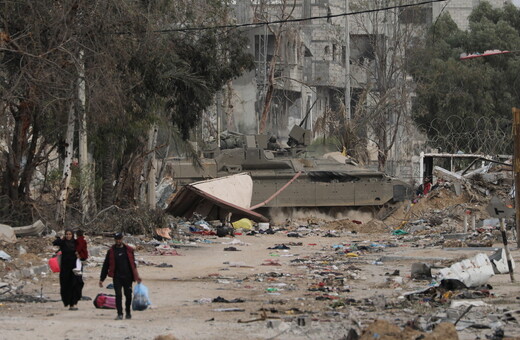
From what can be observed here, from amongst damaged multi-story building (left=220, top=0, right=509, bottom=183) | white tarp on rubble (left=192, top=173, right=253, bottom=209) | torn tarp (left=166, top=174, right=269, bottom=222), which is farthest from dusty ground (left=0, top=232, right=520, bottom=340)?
damaged multi-story building (left=220, top=0, right=509, bottom=183)

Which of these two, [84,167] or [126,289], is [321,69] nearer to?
[84,167]

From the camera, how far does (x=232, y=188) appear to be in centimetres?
3344

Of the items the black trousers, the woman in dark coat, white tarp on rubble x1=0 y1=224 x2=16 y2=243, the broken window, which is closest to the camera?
the black trousers

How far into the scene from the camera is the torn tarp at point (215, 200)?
3253cm

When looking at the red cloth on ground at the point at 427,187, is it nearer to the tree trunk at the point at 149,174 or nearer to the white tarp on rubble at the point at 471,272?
the tree trunk at the point at 149,174

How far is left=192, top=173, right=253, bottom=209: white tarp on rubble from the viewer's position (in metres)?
32.8

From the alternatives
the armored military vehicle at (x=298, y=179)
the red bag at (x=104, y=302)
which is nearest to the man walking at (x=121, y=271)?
the red bag at (x=104, y=302)

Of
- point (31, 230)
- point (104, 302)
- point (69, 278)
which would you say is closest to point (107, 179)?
point (31, 230)

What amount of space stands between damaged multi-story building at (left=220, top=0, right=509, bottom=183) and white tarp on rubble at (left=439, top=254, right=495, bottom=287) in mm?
32260

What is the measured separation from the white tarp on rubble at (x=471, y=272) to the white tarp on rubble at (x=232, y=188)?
56.0ft

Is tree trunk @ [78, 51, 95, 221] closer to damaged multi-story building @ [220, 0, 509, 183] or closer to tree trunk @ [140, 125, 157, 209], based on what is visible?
tree trunk @ [140, 125, 157, 209]

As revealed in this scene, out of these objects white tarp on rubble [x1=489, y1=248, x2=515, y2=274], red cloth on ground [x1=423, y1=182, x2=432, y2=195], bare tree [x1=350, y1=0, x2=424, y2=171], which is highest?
bare tree [x1=350, y1=0, x2=424, y2=171]

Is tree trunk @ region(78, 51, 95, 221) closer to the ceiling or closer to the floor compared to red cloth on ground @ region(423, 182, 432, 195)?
closer to the ceiling

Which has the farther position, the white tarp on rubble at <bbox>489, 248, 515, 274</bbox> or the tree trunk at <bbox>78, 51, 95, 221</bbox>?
the tree trunk at <bbox>78, 51, 95, 221</bbox>
